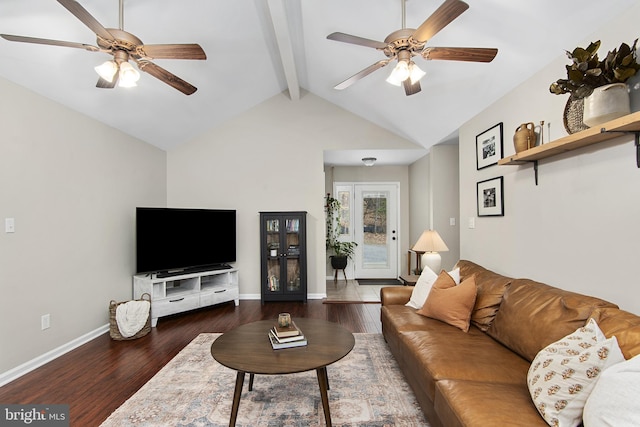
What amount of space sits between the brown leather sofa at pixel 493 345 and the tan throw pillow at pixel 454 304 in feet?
0.19

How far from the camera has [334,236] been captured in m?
6.18

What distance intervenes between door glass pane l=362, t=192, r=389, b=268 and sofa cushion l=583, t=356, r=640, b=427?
16.9 ft

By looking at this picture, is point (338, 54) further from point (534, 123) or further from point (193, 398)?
point (193, 398)

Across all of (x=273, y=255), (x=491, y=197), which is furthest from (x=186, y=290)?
(x=491, y=197)

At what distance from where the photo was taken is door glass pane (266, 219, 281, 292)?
4.68 meters

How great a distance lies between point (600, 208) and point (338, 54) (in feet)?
8.89

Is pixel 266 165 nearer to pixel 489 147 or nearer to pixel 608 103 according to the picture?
pixel 489 147

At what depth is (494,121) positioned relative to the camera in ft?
9.75

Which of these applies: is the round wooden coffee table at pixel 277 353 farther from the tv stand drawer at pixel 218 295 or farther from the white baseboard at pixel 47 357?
the tv stand drawer at pixel 218 295

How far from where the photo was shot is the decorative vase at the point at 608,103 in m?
1.56

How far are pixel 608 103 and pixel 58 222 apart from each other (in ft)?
13.7

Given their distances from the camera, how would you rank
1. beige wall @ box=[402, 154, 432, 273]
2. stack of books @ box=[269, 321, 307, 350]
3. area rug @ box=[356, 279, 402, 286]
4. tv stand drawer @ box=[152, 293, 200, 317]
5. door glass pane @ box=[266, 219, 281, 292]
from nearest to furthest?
stack of books @ box=[269, 321, 307, 350]
tv stand drawer @ box=[152, 293, 200, 317]
door glass pane @ box=[266, 219, 281, 292]
beige wall @ box=[402, 154, 432, 273]
area rug @ box=[356, 279, 402, 286]

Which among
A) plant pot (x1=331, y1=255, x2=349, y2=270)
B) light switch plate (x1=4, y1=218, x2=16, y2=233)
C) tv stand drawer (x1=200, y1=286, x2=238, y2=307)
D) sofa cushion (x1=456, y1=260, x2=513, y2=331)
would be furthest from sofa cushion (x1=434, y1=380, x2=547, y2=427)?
plant pot (x1=331, y1=255, x2=349, y2=270)

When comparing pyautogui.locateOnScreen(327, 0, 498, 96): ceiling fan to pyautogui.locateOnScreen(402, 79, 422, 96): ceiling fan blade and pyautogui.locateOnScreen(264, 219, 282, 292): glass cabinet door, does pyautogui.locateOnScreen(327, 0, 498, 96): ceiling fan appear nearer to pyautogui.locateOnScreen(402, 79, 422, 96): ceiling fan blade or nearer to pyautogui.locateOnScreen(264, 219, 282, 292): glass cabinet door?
pyautogui.locateOnScreen(402, 79, 422, 96): ceiling fan blade
